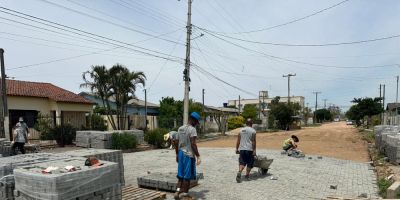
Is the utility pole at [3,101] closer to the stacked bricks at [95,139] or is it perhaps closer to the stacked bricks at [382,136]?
the stacked bricks at [95,139]

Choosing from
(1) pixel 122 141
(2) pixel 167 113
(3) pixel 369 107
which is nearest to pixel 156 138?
(1) pixel 122 141

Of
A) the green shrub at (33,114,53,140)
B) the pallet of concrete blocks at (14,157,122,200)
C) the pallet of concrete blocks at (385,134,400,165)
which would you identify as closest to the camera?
the pallet of concrete blocks at (14,157,122,200)

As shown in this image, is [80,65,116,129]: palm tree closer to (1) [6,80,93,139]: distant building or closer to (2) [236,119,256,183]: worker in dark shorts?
(1) [6,80,93,139]: distant building

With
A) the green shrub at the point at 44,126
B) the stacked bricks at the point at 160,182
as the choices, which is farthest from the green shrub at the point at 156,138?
the stacked bricks at the point at 160,182

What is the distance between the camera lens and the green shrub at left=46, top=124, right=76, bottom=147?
19.1 metres

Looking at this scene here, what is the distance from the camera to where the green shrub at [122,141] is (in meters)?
16.6

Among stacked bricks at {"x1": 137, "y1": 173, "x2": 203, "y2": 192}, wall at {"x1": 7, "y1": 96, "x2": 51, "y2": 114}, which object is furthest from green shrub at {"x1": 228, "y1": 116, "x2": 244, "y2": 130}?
stacked bricks at {"x1": 137, "y1": 173, "x2": 203, "y2": 192}

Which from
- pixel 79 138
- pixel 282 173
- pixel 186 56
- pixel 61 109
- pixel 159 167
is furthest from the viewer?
pixel 61 109

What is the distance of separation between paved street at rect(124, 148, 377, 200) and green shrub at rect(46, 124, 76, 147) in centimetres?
717

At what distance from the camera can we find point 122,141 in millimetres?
16609

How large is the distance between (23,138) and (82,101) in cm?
1563

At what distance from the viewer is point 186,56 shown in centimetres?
2130

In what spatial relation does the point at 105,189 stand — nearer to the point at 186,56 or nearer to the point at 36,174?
the point at 36,174

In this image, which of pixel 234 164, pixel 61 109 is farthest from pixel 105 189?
pixel 61 109
